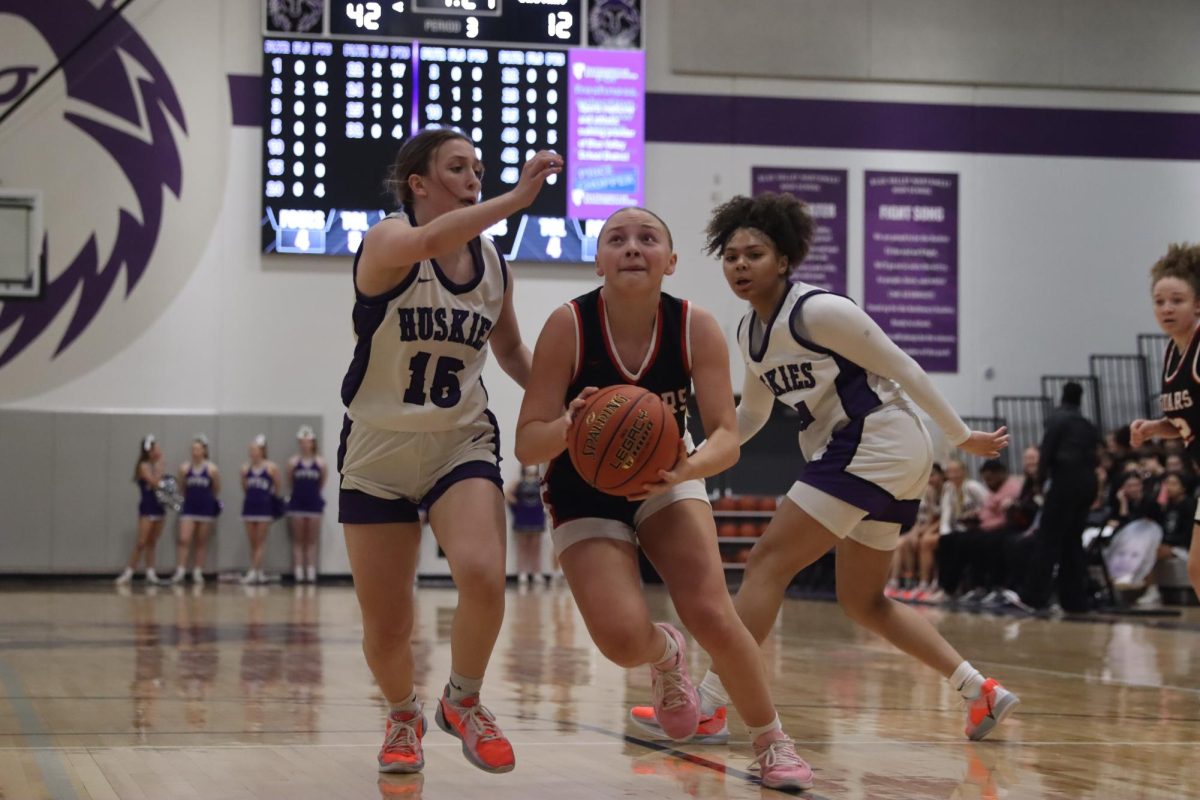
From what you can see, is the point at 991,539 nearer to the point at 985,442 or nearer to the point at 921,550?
the point at 921,550

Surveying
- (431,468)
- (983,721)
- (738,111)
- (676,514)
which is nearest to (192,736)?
(431,468)

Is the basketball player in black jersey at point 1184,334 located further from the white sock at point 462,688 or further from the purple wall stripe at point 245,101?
the purple wall stripe at point 245,101

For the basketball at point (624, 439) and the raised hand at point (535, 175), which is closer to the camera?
the raised hand at point (535, 175)

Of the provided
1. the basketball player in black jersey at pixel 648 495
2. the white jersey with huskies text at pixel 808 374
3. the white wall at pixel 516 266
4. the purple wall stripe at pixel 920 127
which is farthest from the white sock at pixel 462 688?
the purple wall stripe at pixel 920 127

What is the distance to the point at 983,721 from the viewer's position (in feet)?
14.5

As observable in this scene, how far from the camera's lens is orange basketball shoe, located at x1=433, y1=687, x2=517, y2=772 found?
3.46 m

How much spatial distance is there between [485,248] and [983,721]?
6.71 ft

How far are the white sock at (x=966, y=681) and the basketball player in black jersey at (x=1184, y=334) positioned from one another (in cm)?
79

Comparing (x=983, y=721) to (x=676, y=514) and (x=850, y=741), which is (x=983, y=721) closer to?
(x=850, y=741)

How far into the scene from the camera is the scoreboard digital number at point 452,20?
51.7 feet

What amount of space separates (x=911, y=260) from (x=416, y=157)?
14864 millimetres

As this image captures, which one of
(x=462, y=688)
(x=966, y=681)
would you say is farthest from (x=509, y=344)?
(x=966, y=681)

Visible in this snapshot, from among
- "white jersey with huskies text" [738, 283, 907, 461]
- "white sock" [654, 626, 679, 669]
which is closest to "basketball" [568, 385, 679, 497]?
"white sock" [654, 626, 679, 669]

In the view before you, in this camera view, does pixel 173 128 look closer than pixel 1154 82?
Yes
